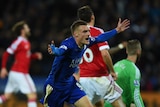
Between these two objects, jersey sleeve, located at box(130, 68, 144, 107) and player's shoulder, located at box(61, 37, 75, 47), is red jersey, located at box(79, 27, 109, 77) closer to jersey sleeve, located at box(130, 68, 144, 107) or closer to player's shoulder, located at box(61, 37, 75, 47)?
jersey sleeve, located at box(130, 68, 144, 107)

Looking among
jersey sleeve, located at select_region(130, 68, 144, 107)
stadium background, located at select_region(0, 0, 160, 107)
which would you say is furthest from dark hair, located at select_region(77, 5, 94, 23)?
stadium background, located at select_region(0, 0, 160, 107)

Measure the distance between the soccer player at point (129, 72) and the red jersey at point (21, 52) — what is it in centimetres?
376

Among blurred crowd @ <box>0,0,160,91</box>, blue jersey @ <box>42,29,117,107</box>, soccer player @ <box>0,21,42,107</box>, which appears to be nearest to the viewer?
blue jersey @ <box>42,29,117,107</box>

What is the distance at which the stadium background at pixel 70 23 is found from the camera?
1731 cm

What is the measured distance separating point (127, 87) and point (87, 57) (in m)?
0.89

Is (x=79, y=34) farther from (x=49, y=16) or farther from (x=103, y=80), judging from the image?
(x=49, y=16)

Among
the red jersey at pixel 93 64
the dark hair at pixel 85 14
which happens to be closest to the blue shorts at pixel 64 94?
the red jersey at pixel 93 64

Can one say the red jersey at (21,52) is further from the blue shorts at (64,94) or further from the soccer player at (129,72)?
the blue shorts at (64,94)

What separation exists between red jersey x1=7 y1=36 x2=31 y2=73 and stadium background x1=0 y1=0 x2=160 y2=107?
9.21 feet

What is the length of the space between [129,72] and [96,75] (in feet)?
3.15

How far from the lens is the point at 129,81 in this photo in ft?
32.6

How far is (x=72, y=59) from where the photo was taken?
9086 mm

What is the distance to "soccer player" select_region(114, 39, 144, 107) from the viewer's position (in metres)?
9.65

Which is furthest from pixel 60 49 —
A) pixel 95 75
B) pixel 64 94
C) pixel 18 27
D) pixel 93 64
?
pixel 18 27
